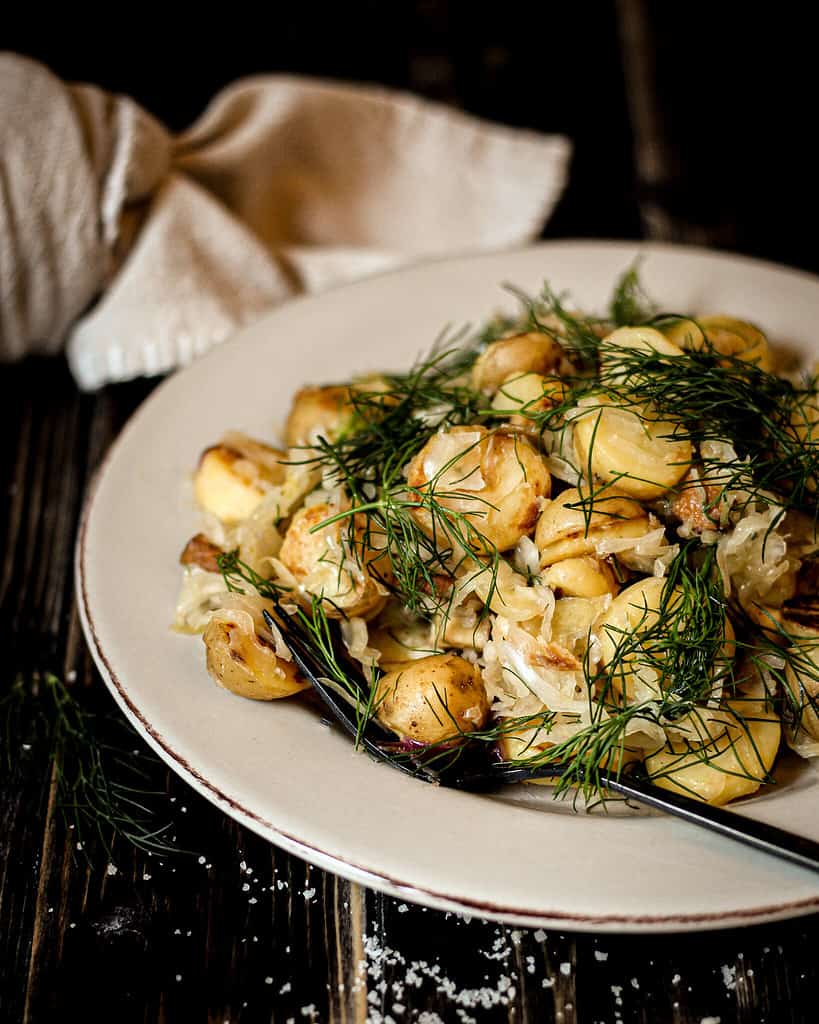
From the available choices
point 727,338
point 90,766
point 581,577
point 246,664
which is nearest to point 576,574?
point 581,577

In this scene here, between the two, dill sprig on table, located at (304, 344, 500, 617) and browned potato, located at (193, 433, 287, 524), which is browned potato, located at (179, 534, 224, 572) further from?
dill sprig on table, located at (304, 344, 500, 617)

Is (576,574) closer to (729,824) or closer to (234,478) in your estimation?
(729,824)

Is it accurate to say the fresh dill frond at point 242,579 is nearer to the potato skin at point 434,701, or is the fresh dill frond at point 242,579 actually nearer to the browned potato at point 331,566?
the browned potato at point 331,566

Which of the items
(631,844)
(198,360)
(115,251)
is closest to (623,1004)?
(631,844)

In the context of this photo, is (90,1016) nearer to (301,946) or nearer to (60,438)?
(301,946)

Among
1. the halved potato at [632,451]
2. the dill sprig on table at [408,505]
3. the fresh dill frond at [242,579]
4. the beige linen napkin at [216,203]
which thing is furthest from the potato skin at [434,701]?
the beige linen napkin at [216,203]

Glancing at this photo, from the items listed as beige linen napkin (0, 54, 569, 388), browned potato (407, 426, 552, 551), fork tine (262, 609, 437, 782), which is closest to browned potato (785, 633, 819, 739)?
browned potato (407, 426, 552, 551)
